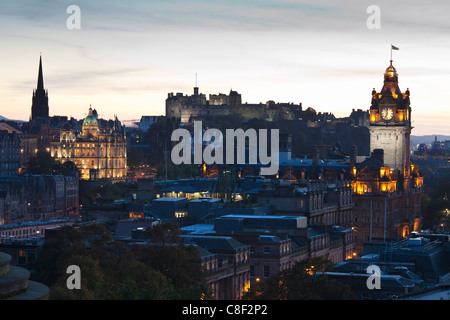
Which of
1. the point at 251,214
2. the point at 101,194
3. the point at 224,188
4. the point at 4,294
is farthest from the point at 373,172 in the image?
the point at 4,294

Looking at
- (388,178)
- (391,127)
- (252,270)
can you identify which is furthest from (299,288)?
(391,127)

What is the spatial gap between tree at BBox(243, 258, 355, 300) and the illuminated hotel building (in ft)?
190

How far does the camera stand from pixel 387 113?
14562 centimetres

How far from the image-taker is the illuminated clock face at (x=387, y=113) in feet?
477

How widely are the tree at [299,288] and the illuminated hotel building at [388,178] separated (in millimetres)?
57877

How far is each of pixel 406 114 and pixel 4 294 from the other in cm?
11556

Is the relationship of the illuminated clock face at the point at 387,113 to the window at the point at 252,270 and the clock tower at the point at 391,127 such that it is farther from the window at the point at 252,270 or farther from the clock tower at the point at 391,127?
the window at the point at 252,270

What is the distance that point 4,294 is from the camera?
3500cm

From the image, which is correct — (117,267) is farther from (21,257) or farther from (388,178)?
(388,178)

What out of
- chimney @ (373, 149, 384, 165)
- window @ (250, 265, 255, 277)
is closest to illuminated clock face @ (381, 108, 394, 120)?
chimney @ (373, 149, 384, 165)

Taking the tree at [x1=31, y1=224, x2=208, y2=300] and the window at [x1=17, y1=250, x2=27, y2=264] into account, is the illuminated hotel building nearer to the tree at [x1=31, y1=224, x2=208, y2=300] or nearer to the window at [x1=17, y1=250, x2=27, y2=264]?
the window at [x1=17, y1=250, x2=27, y2=264]

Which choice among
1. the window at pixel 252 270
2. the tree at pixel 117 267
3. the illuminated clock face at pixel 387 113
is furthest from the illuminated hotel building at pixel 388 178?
the tree at pixel 117 267
